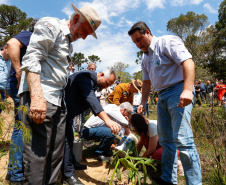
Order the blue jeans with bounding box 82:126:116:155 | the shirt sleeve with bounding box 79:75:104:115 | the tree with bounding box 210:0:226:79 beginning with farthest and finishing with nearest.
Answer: the tree with bounding box 210:0:226:79 < the blue jeans with bounding box 82:126:116:155 < the shirt sleeve with bounding box 79:75:104:115

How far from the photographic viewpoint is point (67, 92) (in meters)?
2.15

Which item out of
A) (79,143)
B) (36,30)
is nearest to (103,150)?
(79,143)

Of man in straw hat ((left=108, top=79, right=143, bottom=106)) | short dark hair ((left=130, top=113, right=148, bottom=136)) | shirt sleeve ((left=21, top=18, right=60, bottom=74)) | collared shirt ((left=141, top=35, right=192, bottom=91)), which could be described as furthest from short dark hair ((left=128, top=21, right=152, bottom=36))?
man in straw hat ((left=108, top=79, right=143, bottom=106))

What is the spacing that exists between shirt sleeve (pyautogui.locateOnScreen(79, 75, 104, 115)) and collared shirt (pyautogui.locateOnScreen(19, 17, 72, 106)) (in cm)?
38

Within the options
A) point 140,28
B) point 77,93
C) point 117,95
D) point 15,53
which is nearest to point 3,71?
point 15,53

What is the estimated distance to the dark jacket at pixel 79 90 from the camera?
1963 millimetres

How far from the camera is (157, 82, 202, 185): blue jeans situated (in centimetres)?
159

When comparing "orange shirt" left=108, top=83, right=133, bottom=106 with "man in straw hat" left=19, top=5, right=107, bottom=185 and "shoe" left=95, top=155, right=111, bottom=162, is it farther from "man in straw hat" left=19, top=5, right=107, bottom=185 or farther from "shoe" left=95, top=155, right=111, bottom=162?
"man in straw hat" left=19, top=5, right=107, bottom=185

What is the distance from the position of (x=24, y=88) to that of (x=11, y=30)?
53.3 feet

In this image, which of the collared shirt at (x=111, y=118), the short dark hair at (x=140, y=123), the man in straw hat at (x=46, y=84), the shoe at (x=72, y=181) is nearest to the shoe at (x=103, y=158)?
the collared shirt at (x=111, y=118)

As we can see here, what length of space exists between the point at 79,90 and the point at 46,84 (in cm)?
71

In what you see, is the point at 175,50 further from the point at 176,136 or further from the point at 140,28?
the point at 176,136

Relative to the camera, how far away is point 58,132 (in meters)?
1.68

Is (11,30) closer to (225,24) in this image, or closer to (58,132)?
(58,132)
